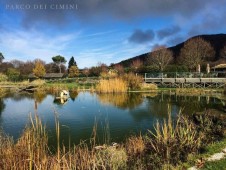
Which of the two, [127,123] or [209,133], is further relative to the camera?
[127,123]

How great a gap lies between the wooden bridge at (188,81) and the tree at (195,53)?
1706 centimetres

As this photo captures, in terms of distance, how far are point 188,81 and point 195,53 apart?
815 inches

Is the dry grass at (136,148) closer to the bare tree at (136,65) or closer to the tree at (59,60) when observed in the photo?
the bare tree at (136,65)

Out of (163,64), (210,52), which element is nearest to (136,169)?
(163,64)

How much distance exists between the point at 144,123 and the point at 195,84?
643 inches

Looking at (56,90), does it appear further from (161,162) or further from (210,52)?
(210,52)

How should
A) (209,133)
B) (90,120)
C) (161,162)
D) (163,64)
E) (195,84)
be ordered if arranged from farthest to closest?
(163,64)
(195,84)
(90,120)
(209,133)
(161,162)

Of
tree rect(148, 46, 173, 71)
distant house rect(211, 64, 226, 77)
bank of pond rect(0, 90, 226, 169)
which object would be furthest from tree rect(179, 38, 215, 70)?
bank of pond rect(0, 90, 226, 169)

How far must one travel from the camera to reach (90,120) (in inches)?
476

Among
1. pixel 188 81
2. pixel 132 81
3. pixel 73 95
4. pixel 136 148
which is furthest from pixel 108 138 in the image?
pixel 188 81

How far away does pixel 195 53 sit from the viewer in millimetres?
46000

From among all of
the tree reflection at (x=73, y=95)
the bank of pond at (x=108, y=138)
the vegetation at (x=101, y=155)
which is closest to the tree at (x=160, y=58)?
the tree reflection at (x=73, y=95)

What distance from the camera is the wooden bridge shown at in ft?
84.4

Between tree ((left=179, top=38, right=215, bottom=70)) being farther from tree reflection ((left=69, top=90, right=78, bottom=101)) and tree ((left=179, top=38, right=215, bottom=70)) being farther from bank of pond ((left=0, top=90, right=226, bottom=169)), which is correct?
bank of pond ((left=0, top=90, right=226, bottom=169))
